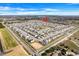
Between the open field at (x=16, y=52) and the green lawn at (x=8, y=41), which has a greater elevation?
the green lawn at (x=8, y=41)

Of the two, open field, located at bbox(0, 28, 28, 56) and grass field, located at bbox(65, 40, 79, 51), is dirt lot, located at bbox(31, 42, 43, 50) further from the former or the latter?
grass field, located at bbox(65, 40, 79, 51)

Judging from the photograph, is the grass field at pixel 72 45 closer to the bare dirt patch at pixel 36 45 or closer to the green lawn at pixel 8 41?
the bare dirt patch at pixel 36 45

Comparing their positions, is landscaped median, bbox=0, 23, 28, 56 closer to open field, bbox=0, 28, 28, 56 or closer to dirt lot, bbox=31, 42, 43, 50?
open field, bbox=0, 28, 28, 56

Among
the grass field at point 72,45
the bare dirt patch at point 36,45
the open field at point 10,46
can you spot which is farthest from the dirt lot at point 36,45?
the grass field at point 72,45

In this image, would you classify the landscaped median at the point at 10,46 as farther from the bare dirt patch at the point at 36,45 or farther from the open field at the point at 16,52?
the bare dirt patch at the point at 36,45

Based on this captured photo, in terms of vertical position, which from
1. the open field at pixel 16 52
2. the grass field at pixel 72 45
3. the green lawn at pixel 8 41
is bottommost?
the open field at pixel 16 52

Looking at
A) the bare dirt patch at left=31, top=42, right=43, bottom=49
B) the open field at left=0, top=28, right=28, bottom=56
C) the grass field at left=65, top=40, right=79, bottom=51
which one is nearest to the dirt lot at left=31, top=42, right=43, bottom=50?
the bare dirt patch at left=31, top=42, right=43, bottom=49

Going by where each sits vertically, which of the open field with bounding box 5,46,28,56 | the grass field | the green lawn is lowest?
the open field with bounding box 5,46,28,56

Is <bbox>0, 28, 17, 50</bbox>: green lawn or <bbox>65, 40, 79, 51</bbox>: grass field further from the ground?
<bbox>0, 28, 17, 50</bbox>: green lawn

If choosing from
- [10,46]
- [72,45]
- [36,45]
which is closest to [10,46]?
[10,46]

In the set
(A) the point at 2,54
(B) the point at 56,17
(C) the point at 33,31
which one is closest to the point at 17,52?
(A) the point at 2,54

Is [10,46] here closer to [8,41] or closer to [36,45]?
[8,41]

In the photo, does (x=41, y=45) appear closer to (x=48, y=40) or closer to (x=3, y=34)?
(x=48, y=40)
